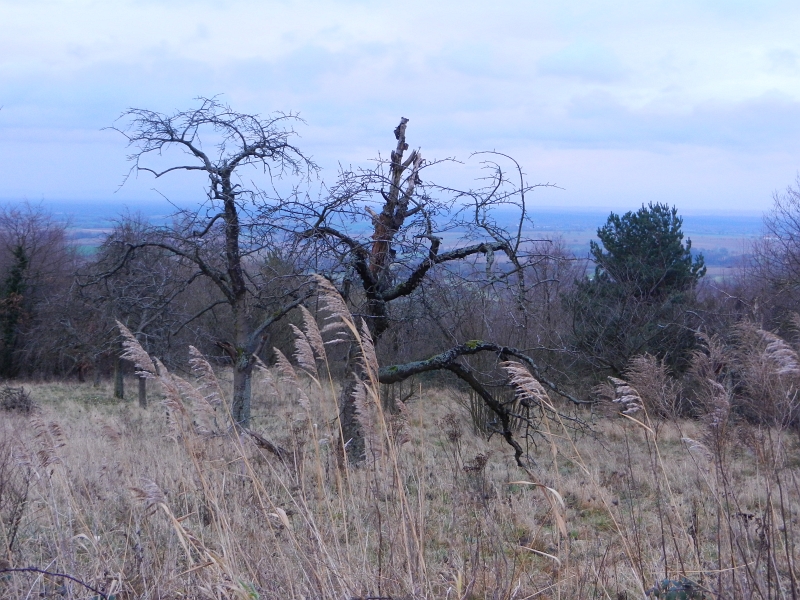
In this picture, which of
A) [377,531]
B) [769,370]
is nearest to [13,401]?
[377,531]

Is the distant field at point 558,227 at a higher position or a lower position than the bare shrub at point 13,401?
higher

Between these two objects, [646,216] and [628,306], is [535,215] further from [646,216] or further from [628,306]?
[646,216]

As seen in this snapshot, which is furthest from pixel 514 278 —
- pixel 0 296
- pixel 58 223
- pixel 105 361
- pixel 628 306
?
pixel 58 223

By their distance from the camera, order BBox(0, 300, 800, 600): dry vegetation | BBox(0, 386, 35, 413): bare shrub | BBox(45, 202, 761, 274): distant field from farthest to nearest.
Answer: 1. BBox(0, 386, 35, 413): bare shrub
2. BBox(45, 202, 761, 274): distant field
3. BBox(0, 300, 800, 600): dry vegetation

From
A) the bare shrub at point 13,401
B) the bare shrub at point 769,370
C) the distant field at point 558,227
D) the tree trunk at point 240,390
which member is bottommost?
Result: the bare shrub at point 13,401

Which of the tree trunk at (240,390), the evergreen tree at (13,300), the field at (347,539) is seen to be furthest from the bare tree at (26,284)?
the field at (347,539)

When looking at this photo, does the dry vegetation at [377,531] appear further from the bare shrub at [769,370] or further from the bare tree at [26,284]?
the bare tree at [26,284]

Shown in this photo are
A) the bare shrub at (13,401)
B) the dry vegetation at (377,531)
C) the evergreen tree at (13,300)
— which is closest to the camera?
the dry vegetation at (377,531)

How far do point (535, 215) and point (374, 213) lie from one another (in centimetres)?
170

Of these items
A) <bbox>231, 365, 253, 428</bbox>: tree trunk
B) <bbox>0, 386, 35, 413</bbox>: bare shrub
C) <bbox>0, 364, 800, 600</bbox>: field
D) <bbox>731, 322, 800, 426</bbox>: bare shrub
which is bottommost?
<bbox>0, 386, 35, 413</bbox>: bare shrub

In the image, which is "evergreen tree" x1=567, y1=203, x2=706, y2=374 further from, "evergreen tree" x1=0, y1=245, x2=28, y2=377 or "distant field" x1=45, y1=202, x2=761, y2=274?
"evergreen tree" x1=0, y1=245, x2=28, y2=377

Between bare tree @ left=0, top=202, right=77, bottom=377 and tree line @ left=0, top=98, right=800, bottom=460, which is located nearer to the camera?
tree line @ left=0, top=98, right=800, bottom=460

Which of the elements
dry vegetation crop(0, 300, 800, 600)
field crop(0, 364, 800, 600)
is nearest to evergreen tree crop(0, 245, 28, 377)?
field crop(0, 364, 800, 600)

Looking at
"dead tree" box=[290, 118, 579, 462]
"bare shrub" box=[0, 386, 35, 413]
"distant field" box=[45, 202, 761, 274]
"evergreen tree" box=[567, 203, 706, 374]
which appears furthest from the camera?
"bare shrub" box=[0, 386, 35, 413]
